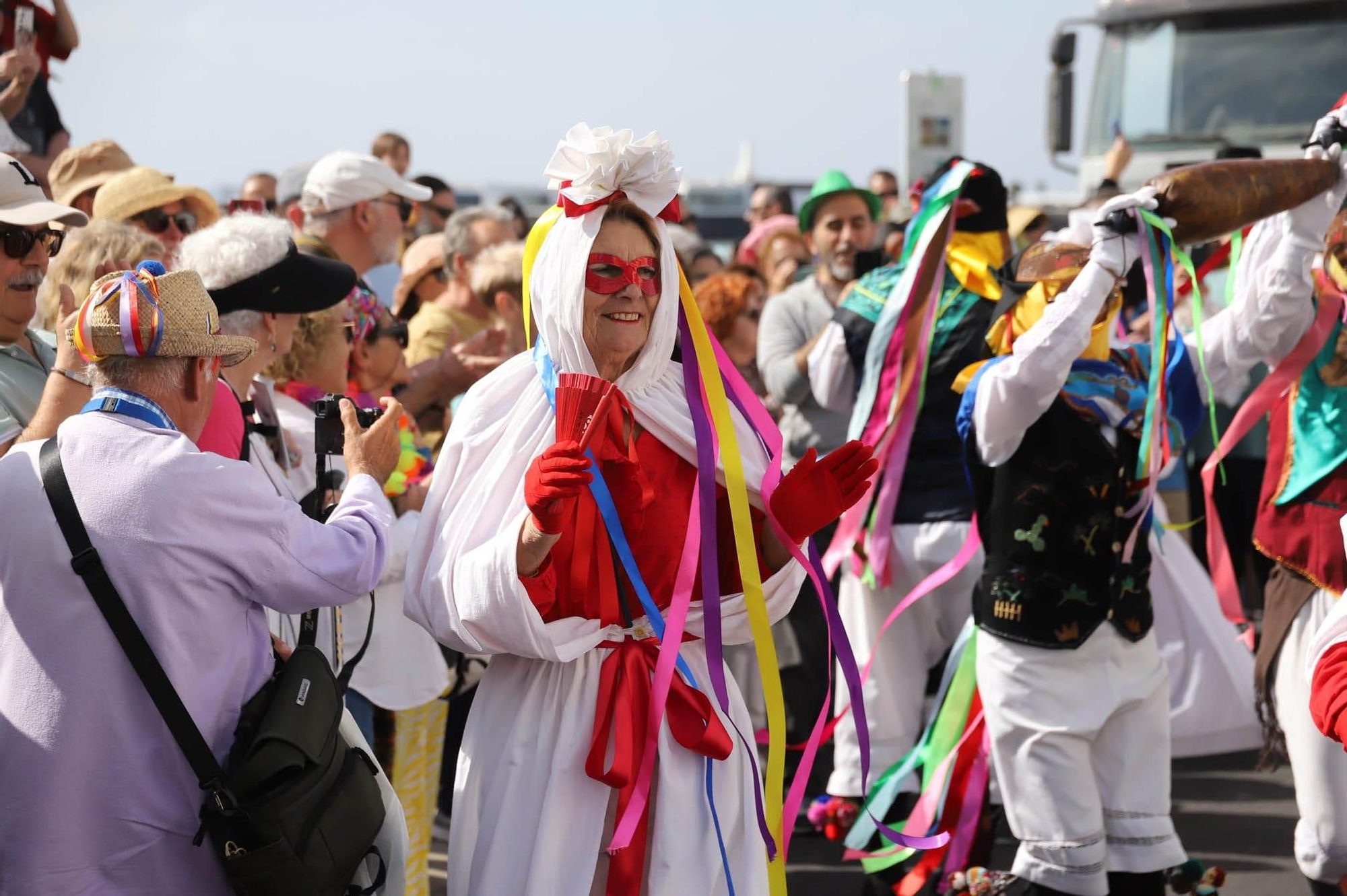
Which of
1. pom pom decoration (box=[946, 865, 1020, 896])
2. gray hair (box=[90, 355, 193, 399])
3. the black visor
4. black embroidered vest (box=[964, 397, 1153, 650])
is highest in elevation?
gray hair (box=[90, 355, 193, 399])

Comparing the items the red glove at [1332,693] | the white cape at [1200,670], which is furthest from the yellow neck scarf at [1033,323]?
the red glove at [1332,693]

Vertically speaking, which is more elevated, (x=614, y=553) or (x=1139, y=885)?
(x=614, y=553)

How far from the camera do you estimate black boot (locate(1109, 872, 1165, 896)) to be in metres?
4.11

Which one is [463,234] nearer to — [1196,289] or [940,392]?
[940,392]

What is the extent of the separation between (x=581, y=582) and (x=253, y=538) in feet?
2.07

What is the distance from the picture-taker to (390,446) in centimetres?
307

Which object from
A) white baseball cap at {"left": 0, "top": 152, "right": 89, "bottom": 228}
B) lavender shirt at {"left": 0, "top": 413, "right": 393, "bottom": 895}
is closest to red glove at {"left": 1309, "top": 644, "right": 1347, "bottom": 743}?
lavender shirt at {"left": 0, "top": 413, "right": 393, "bottom": 895}

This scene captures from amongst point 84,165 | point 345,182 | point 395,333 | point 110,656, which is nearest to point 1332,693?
point 110,656

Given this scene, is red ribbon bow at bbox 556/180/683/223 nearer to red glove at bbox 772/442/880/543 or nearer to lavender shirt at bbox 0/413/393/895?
red glove at bbox 772/442/880/543

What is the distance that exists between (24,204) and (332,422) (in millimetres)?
806

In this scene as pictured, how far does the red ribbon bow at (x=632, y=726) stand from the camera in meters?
2.85

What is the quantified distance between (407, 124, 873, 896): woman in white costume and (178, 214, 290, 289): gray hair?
838 millimetres

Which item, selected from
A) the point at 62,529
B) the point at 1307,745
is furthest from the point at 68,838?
the point at 1307,745

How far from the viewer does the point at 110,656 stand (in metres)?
2.49
